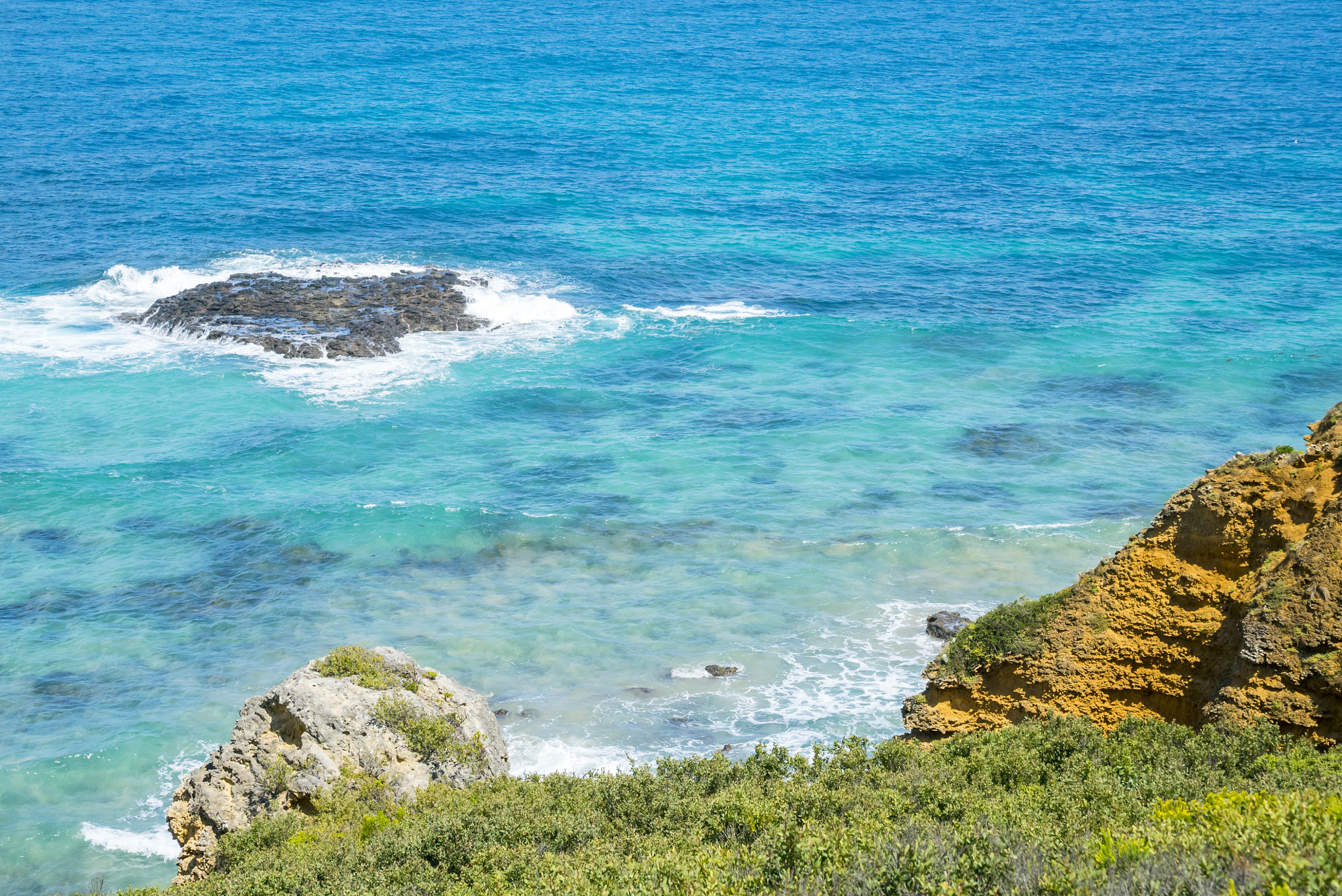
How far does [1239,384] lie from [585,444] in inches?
990

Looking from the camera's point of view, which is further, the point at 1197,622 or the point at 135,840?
the point at 135,840

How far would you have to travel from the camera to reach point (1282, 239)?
Answer: 58719 millimetres

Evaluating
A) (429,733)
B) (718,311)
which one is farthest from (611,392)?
(429,733)

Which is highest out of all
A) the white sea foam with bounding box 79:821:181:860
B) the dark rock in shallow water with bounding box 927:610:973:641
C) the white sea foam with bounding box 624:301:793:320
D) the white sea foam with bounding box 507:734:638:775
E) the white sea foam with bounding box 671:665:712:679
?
the white sea foam with bounding box 624:301:793:320

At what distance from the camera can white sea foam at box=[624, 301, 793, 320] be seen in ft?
160

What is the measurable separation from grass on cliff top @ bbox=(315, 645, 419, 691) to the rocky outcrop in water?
0.02 m

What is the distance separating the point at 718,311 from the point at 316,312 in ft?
58.4

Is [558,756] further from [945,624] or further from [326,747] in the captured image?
[945,624]

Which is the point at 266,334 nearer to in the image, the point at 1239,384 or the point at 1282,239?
the point at 1239,384

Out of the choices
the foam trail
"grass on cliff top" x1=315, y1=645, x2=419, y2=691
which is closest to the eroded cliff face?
"grass on cliff top" x1=315, y1=645, x2=419, y2=691

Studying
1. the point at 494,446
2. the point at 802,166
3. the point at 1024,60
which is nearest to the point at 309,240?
the point at 494,446

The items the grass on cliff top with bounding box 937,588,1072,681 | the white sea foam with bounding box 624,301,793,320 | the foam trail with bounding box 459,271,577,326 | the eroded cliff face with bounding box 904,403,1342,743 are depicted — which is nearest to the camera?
the eroded cliff face with bounding box 904,403,1342,743

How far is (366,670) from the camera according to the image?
17.3m

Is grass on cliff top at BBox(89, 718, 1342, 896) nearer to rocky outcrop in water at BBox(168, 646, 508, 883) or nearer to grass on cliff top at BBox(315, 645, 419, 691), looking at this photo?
rocky outcrop in water at BBox(168, 646, 508, 883)
